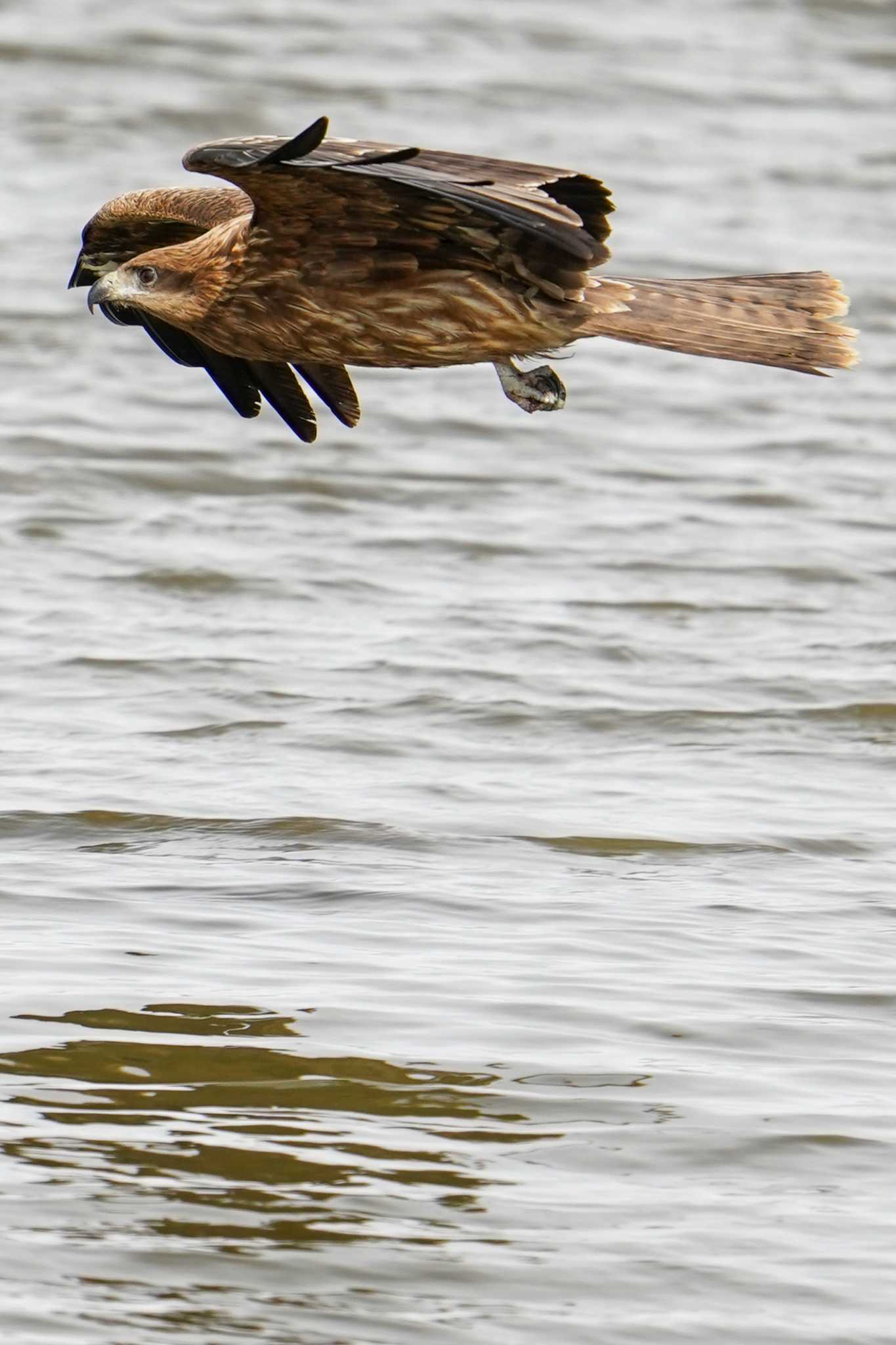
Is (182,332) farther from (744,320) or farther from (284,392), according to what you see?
(744,320)

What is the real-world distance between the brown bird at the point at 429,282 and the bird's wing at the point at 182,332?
0.34ft

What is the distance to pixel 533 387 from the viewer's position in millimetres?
7516

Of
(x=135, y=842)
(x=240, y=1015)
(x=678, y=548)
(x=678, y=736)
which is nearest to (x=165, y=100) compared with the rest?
(x=678, y=548)

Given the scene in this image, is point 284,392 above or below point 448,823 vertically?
above

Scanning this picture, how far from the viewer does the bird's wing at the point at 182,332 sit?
7.85 meters

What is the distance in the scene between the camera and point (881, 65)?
21.8m

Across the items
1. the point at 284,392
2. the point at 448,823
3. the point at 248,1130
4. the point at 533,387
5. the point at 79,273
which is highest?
the point at 79,273

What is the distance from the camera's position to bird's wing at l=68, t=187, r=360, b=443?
785cm

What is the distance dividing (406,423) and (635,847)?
6784 mm

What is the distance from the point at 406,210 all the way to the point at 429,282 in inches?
12.8

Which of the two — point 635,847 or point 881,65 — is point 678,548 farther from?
point 881,65

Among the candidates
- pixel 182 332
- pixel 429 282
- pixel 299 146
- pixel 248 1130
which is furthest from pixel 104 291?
pixel 248 1130

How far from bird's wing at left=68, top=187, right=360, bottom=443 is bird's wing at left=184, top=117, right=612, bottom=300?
703mm

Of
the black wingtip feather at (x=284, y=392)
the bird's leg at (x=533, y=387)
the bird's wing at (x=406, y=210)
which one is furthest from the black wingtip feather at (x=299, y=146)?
the black wingtip feather at (x=284, y=392)
